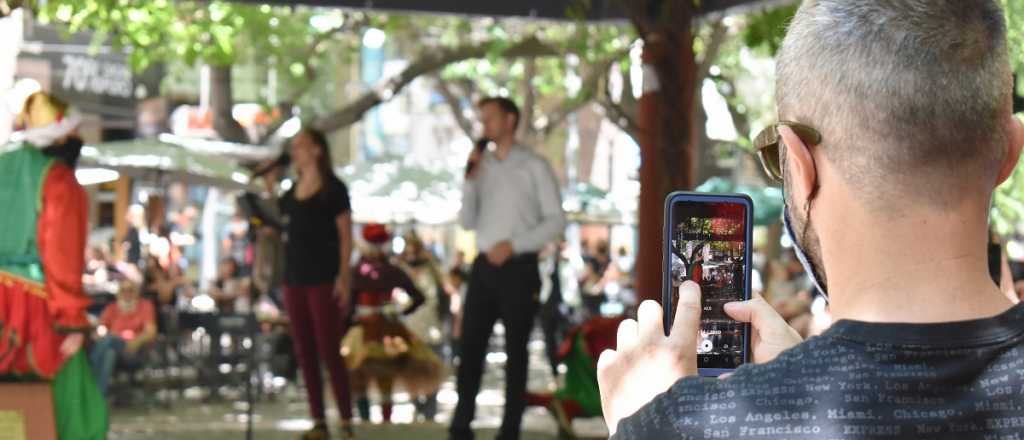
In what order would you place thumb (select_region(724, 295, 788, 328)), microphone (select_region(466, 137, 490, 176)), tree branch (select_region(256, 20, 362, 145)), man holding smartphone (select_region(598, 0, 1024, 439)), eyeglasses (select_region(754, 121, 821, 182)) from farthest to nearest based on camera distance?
tree branch (select_region(256, 20, 362, 145))
microphone (select_region(466, 137, 490, 176))
thumb (select_region(724, 295, 788, 328))
eyeglasses (select_region(754, 121, 821, 182))
man holding smartphone (select_region(598, 0, 1024, 439))

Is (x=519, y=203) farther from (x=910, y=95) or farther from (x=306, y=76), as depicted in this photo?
(x=306, y=76)

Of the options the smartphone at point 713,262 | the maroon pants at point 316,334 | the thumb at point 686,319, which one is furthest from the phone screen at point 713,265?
the maroon pants at point 316,334

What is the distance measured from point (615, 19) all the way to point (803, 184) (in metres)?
9.30

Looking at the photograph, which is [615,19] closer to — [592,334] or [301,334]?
[592,334]

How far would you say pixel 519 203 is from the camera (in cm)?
903

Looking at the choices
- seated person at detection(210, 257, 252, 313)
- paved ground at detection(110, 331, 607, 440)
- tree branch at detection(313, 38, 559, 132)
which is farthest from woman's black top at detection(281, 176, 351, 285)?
tree branch at detection(313, 38, 559, 132)

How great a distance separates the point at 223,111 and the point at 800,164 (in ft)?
72.8

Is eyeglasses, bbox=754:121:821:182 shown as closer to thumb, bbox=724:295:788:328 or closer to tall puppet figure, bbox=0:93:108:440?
thumb, bbox=724:295:788:328

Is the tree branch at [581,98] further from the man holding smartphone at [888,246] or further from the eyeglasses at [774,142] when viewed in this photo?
the man holding smartphone at [888,246]

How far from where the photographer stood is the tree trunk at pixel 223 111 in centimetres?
2300

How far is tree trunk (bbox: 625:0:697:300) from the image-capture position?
26.7 ft

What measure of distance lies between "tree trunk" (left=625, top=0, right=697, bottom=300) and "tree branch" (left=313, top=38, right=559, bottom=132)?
1134cm

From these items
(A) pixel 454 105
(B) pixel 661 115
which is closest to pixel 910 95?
(B) pixel 661 115

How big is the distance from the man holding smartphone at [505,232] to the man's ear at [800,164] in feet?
23.8
